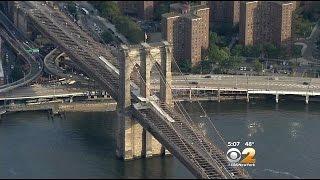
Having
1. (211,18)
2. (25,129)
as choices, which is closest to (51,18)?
(211,18)

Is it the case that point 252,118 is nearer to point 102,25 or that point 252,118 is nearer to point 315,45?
point 315,45

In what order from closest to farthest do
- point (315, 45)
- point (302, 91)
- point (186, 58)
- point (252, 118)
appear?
point (252, 118) < point (302, 91) < point (186, 58) < point (315, 45)

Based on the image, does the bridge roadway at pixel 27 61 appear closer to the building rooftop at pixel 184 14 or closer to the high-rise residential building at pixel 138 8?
the building rooftop at pixel 184 14

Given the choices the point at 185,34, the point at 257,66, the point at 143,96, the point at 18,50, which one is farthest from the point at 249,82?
the point at 18,50

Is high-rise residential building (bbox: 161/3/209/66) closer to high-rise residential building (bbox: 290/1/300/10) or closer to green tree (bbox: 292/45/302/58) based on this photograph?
green tree (bbox: 292/45/302/58)

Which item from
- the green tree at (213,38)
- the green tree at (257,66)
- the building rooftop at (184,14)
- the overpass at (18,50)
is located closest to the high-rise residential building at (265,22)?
the green tree at (213,38)
